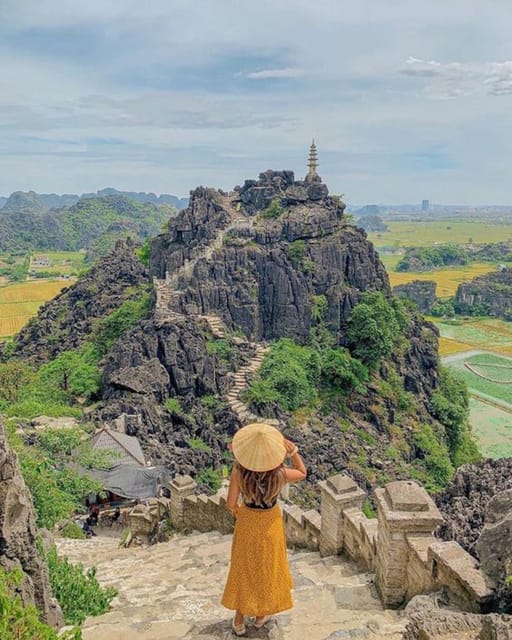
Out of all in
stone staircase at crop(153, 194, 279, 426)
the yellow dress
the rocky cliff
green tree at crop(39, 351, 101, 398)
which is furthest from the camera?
green tree at crop(39, 351, 101, 398)

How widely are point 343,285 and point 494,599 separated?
32839 mm

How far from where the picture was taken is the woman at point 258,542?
20.9 feet

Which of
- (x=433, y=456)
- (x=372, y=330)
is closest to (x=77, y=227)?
(x=372, y=330)

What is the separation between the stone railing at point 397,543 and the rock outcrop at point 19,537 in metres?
4.41

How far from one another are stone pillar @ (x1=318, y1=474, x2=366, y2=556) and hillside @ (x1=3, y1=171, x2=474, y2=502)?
11033mm

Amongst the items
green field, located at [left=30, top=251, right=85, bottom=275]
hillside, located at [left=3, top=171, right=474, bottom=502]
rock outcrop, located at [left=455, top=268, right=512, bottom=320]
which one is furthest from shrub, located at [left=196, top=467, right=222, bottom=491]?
green field, located at [left=30, top=251, right=85, bottom=275]

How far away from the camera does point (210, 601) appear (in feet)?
28.0

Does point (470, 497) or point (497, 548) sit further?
point (470, 497)

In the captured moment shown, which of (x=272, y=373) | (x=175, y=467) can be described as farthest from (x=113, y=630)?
(x=272, y=373)

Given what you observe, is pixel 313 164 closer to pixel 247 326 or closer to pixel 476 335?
pixel 247 326

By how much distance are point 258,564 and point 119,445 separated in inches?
543

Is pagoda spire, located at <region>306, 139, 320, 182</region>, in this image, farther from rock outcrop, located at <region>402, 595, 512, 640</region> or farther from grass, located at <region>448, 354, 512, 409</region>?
rock outcrop, located at <region>402, 595, 512, 640</region>

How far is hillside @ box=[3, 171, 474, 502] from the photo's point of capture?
26.6 meters

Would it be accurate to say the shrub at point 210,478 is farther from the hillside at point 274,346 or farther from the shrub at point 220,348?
the shrub at point 220,348
